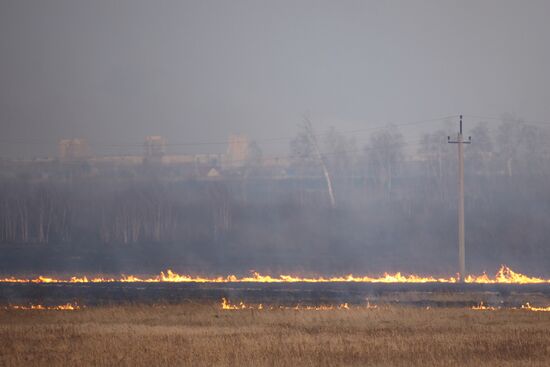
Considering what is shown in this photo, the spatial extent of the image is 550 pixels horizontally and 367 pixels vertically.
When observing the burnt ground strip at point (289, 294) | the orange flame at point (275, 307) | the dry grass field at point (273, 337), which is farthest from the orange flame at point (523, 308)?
the orange flame at point (275, 307)

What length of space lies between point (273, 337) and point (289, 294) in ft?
35.4

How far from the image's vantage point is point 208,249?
73438mm

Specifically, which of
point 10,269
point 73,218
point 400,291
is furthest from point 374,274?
point 73,218

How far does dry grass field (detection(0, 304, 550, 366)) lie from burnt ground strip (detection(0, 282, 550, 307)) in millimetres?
2456

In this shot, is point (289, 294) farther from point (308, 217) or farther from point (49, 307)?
point (308, 217)

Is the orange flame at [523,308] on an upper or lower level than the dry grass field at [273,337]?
lower

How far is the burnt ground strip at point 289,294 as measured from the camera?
3175cm

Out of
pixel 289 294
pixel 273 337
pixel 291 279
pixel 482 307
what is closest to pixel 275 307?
pixel 289 294

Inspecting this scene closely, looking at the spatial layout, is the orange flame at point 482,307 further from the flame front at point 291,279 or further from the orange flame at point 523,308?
the flame front at point 291,279

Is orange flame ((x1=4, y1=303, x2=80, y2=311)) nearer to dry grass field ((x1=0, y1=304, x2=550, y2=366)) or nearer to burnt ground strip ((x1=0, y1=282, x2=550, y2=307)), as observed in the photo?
burnt ground strip ((x1=0, y1=282, x2=550, y2=307))

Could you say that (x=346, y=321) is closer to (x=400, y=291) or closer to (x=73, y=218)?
(x=400, y=291)

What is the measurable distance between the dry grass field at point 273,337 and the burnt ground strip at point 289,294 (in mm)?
2456

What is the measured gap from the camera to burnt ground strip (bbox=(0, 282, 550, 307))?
104ft

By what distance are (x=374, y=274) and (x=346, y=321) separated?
89.9 feet
